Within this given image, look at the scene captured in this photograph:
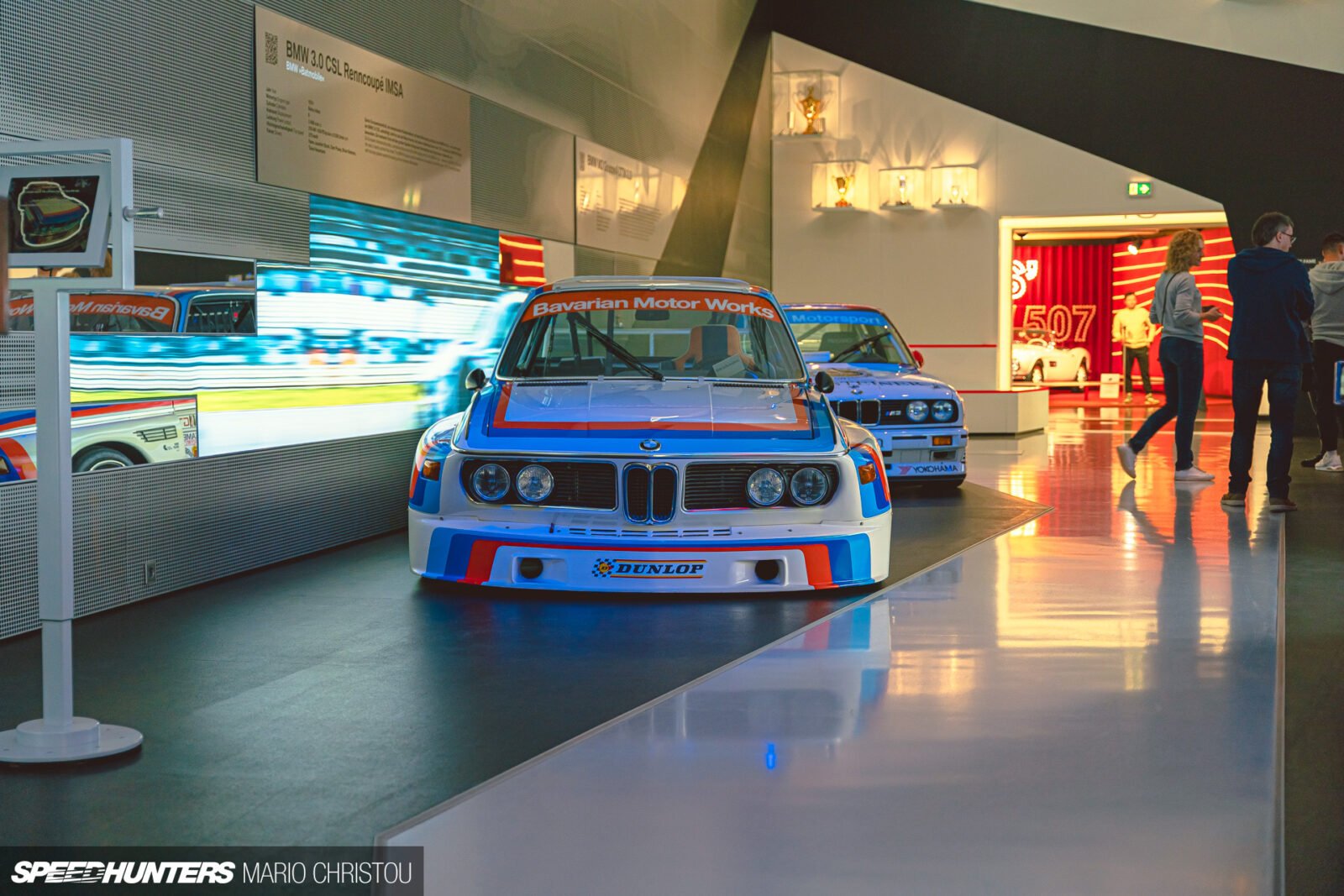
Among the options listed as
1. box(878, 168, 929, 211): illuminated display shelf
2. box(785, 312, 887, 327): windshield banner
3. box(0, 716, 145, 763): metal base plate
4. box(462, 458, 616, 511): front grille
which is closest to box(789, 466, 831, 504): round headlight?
box(462, 458, 616, 511): front grille

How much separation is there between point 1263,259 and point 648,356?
3787mm

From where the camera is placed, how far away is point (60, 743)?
3355 millimetres

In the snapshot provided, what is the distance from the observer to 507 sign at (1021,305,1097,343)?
2730cm

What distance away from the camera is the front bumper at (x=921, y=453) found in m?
9.07

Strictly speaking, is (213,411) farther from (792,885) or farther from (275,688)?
(792,885)

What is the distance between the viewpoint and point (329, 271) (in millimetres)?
6992

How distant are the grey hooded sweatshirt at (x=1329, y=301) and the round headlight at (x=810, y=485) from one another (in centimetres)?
639

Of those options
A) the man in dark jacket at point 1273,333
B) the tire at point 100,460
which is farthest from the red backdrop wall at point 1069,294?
the tire at point 100,460

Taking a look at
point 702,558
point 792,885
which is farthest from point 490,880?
point 702,558

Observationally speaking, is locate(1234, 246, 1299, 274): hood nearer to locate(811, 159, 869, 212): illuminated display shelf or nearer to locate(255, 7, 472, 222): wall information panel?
locate(255, 7, 472, 222): wall information panel

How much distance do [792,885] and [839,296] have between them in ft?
48.6

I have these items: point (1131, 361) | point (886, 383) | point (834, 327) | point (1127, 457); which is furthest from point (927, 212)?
point (886, 383)

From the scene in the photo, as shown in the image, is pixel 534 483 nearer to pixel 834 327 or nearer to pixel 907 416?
pixel 907 416

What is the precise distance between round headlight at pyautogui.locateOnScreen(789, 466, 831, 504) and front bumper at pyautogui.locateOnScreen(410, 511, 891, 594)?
133mm
